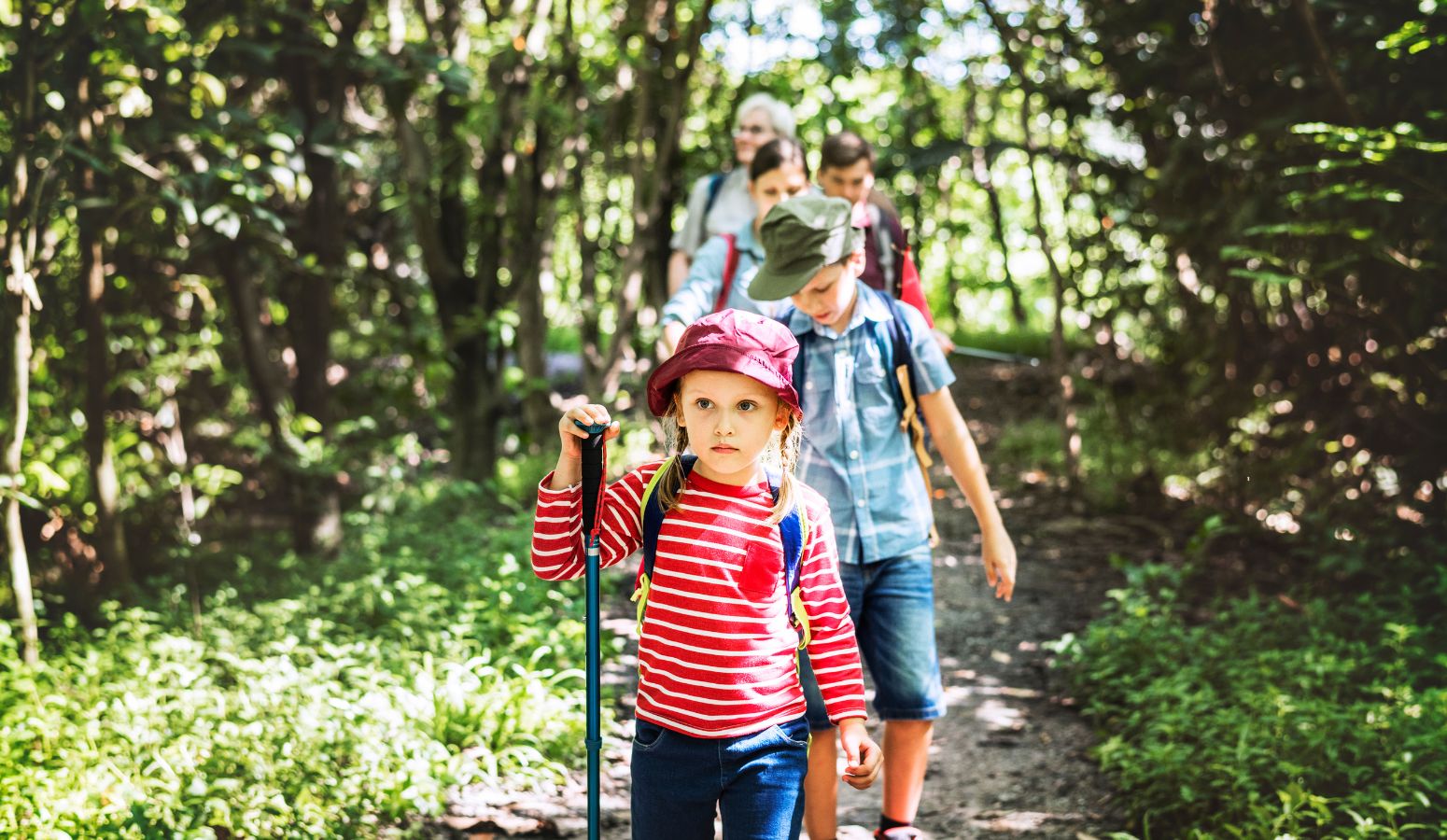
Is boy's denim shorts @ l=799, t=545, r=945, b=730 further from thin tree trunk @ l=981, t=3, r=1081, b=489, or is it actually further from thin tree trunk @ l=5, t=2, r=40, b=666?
thin tree trunk @ l=981, t=3, r=1081, b=489

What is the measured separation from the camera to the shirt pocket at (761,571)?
8.21 ft

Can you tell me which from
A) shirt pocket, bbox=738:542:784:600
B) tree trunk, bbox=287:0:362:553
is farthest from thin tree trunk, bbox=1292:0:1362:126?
tree trunk, bbox=287:0:362:553

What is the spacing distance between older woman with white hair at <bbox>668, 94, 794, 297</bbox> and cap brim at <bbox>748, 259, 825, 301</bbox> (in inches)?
90.2

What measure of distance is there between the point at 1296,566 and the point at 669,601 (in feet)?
16.2

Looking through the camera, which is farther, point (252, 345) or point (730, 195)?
point (252, 345)

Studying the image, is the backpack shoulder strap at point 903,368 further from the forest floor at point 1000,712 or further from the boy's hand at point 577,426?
the forest floor at point 1000,712

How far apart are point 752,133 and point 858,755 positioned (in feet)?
12.2

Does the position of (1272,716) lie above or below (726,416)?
below

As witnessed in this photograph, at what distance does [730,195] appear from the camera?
222 inches

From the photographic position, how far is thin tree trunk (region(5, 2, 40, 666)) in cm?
505

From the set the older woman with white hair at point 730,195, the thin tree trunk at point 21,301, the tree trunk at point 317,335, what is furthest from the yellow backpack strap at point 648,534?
the tree trunk at point 317,335

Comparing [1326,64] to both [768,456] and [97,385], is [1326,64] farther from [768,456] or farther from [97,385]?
[97,385]

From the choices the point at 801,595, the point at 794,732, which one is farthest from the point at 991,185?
the point at 794,732

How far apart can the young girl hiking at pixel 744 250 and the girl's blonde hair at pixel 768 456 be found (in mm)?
1440
